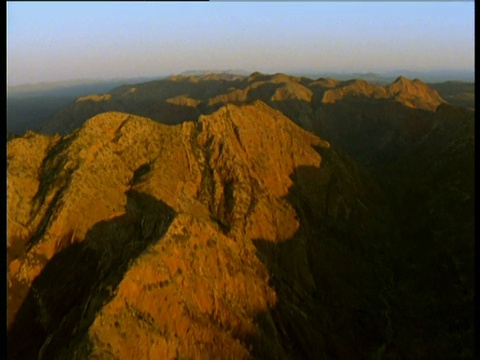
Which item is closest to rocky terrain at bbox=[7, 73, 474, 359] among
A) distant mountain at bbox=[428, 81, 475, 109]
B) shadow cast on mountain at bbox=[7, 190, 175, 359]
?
shadow cast on mountain at bbox=[7, 190, 175, 359]

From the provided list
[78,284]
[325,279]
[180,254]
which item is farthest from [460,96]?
[78,284]

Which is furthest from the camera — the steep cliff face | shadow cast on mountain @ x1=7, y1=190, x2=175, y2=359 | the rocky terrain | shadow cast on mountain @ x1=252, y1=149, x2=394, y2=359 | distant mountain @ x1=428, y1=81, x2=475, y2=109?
distant mountain @ x1=428, y1=81, x2=475, y2=109

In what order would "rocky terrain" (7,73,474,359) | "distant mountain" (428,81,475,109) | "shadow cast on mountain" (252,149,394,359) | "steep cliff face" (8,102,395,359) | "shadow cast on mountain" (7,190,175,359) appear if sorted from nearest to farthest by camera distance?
"shadow cast on mountain" (7,190,175,359) < "steep cliff face" (8,102,395,359) < "rocky terrain" (7,73,474,359) < "shadow cast on mountain" (252,149,394,359) < "distant mountain" (428,81,475,109)

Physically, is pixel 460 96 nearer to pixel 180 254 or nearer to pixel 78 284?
pixel 180 254

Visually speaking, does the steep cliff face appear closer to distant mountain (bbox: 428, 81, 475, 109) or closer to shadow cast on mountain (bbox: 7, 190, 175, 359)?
shadow cast on mountain (bbox: 7, 190, 175, 359)

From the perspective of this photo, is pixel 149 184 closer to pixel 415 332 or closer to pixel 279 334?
pixel 279 334
